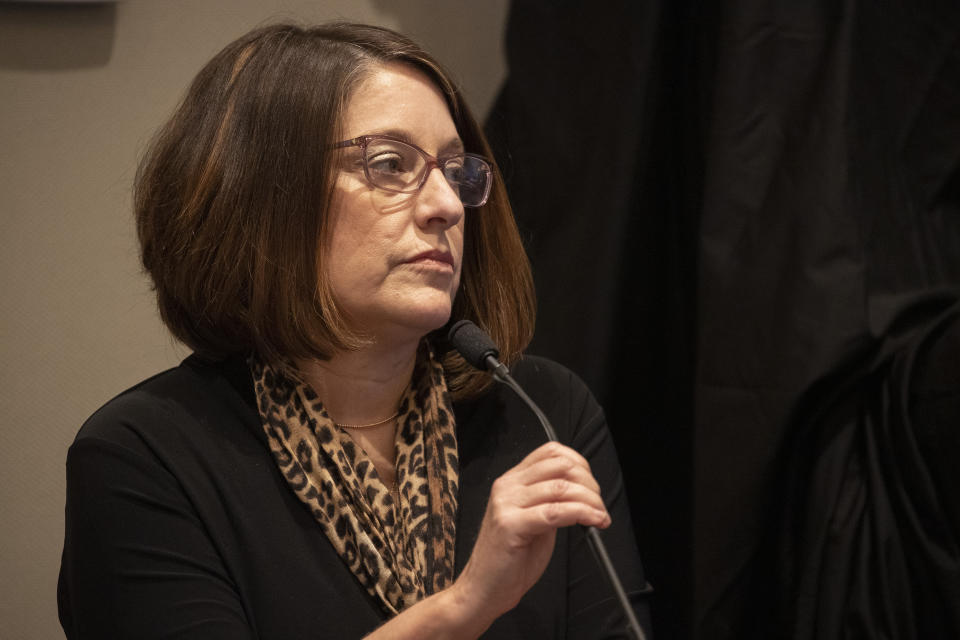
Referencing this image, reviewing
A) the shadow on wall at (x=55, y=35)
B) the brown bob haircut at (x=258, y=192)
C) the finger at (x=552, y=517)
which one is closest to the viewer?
the finger at (x=552, y=517)

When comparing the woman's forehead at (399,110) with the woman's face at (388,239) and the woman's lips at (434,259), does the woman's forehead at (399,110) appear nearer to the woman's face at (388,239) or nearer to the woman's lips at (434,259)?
the woman's face at (388,239)

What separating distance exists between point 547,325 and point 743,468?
0.42 m

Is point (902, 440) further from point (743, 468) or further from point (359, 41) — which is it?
point (359, 41)

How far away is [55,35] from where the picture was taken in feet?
5.11

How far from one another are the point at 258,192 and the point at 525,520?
520 mm

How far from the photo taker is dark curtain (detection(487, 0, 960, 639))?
1547 mm

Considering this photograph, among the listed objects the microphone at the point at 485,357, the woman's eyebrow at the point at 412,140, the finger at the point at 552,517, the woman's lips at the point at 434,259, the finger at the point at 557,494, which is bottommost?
the finger at the point at 552,517

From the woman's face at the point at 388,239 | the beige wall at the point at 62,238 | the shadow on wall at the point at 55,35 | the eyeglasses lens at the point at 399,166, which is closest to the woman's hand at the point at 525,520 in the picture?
the woman's face at the point at 388,239

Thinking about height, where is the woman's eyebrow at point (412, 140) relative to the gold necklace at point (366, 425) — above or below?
above

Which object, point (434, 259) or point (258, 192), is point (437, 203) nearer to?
point (434, 259)

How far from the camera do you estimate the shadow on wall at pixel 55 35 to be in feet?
5.02

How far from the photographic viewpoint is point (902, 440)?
1451 millimetres

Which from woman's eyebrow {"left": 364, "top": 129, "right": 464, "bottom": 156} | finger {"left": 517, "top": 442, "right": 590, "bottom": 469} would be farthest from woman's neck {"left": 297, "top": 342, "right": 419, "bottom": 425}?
finger {"left": 517, "top": 442, "right": 590, "bottom": 469}

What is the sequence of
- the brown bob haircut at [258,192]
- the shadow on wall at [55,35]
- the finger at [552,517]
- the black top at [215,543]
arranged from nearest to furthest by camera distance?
the finger at [552,517] → the black top at [215,543] → the brown bob haircut at [258,192] → the shadow on wall at [55,35]
